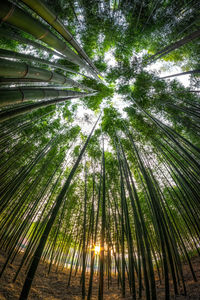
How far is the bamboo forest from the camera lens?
219 centimetres

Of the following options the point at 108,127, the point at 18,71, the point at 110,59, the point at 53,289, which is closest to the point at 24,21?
the point at 18,71

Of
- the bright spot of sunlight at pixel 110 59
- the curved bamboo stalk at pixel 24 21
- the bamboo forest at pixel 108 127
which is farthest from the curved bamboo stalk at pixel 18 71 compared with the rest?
the bright spot of sunlight at pixel 110 59

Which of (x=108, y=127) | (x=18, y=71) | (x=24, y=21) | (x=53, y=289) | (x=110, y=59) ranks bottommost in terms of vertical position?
(x=53, y=289)

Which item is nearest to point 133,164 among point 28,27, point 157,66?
point 157,66

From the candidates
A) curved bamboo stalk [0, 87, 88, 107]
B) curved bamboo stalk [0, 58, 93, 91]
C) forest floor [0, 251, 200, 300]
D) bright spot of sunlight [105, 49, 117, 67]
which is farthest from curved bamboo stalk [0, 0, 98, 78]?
forest floor [0, 251, 200, 300]

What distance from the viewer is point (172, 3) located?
281 cm

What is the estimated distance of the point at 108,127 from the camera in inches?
197

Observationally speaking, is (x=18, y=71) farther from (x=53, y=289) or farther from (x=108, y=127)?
(x=53, y=289)

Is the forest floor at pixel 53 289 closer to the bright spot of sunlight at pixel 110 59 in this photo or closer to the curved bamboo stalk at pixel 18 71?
the curved bamboo stalk at pixel 18 71

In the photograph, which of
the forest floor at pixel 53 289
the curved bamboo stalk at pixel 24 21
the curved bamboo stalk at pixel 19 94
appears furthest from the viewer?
the forest floor at pixel 53 289

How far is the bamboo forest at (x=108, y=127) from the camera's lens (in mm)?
2193

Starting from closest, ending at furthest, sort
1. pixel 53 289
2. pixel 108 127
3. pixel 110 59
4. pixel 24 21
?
1. pixel 24 21
2. pixel 53 289
3. pixel 110 59
4. pixel 108 127

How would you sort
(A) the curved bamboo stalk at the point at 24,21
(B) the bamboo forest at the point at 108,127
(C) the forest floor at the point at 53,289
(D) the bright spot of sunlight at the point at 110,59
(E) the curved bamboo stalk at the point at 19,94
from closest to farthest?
(A) the curved bamboo stalk at the point at 24,21
(E) the curved bamboo stalk at the point at 19,94
(B) the bamboo forest at the point at 108,127
(C) the forest floor at the point at 53,289
(D) the bright spot of sunlight at the point at 110,59

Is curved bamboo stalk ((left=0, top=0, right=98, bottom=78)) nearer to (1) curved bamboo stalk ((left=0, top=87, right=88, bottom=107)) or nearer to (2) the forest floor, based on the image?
(1) curved bamboo stalk ((left=0, top=87, right=88, bottom=107))
